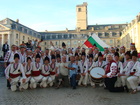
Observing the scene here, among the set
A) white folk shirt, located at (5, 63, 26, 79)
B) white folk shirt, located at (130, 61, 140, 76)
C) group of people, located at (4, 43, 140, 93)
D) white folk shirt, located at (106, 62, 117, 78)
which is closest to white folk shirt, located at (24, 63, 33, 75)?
group of people, located at (4, 43, 140, 93)

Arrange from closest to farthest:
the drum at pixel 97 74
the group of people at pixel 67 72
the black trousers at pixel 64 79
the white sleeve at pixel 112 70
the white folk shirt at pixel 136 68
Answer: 1. the white sleeve at pixel 112 70
2. the white folk shirt at pixel 136 68
3. the group of people at pixel 67 72
4. the drum at pixel 97 74
5. the black trousers at pixel 64 79

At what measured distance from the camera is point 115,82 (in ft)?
24.9

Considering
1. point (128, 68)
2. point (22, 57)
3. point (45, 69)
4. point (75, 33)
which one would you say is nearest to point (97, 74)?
point (128, 68)

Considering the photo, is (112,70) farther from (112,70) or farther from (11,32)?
(11,32)

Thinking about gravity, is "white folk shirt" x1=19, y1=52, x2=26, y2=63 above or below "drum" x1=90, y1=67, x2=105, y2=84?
above

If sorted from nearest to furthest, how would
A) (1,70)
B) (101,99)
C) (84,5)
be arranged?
(101,99) < (1,70) < (84,5)

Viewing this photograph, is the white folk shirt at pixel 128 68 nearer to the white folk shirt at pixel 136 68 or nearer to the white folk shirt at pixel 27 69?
the white folk shirt at pixel 136 68

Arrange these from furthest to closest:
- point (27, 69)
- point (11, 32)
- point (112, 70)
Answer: point (11, 32) → point (27, 69) → point (112, 70)

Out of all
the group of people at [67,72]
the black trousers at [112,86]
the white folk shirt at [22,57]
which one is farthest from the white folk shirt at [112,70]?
the white folk shirt at [22,57]

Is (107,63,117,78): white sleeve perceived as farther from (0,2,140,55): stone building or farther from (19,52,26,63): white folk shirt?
(0,2,140,55): stone building

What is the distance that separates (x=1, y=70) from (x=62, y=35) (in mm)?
59219

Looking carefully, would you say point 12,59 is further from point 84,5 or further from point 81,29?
point 84,5

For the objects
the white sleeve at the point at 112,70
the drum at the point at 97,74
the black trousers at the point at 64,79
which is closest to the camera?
the white sleeve at the point at 112,70

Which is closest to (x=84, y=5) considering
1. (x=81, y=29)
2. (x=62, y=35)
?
(x=81, y=29)
